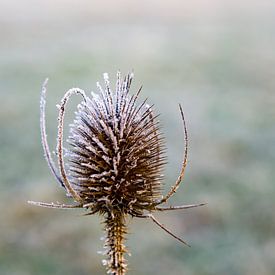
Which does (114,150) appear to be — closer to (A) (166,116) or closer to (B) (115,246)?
(B) (115,246)

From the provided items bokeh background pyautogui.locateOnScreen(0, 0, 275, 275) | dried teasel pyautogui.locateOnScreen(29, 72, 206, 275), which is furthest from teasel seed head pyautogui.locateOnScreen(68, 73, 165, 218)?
bokeh background pyautogui.locateOnScreen(0, 0, 275, 275)

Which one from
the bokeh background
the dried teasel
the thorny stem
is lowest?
the thorny stem

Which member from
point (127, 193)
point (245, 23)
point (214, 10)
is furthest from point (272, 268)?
point (214, 10)

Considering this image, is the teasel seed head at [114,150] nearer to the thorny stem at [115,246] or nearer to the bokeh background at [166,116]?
the thorny stem at [115,246]

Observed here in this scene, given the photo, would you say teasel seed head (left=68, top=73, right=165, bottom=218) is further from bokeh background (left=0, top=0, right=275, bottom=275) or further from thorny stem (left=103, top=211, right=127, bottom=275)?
bokeh background (left=0, top=0, right=275, bottom=275)

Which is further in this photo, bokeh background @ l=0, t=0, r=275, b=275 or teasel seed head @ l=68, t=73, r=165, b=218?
bokeh background @ l=0, t=0, r=275, b=275

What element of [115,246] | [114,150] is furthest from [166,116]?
[115,246]

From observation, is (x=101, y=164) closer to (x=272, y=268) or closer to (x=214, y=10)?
(x=272, y=268)
